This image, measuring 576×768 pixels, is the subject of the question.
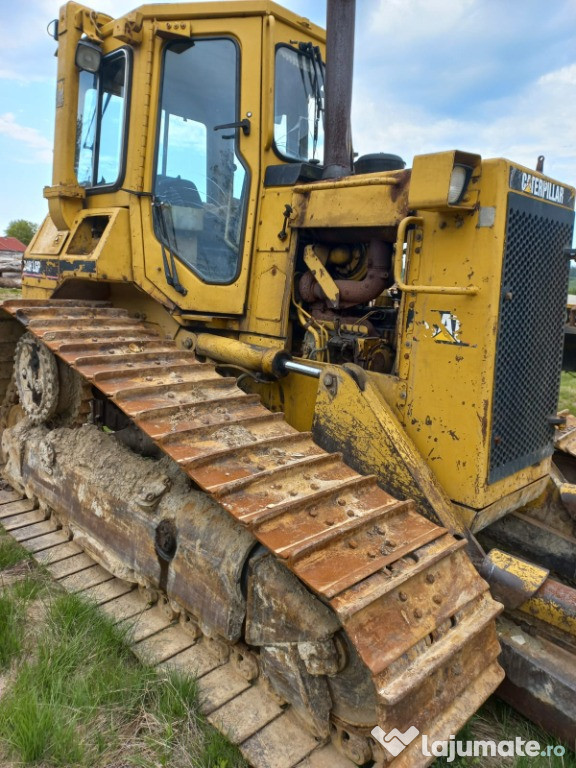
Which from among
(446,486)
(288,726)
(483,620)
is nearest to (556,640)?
(483,620)

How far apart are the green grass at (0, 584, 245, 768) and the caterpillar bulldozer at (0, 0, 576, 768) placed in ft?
0.90

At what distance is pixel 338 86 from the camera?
3248 mm

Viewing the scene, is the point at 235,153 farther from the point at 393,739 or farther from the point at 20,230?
the point at 20,230

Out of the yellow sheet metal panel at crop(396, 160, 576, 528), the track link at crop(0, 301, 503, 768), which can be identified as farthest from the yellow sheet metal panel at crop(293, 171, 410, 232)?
the track link at crop(0, 301, 503, 768)

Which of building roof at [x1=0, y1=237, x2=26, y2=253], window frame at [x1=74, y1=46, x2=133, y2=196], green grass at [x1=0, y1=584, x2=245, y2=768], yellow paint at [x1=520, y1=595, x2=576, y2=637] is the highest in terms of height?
building roof at [x1=0, y1=237, x2=26, y2=253]

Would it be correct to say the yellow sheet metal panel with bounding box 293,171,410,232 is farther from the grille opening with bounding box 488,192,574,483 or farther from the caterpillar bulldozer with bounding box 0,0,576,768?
the grille opening with bounding box 488,192,574,483

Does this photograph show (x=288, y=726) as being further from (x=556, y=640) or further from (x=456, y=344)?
(x=456, y=344)

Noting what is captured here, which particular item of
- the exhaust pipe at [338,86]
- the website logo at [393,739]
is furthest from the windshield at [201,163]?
the website logo at [393,739]

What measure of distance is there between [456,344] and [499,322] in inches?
7.8

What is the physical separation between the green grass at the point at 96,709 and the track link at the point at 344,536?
34 cm

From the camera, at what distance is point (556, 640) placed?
2.43m

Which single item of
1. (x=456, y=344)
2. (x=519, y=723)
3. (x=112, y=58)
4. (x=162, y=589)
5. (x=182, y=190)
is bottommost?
(x=519, y=723)

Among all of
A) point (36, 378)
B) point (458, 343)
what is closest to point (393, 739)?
point (458, 343)

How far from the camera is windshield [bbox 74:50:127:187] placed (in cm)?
372
